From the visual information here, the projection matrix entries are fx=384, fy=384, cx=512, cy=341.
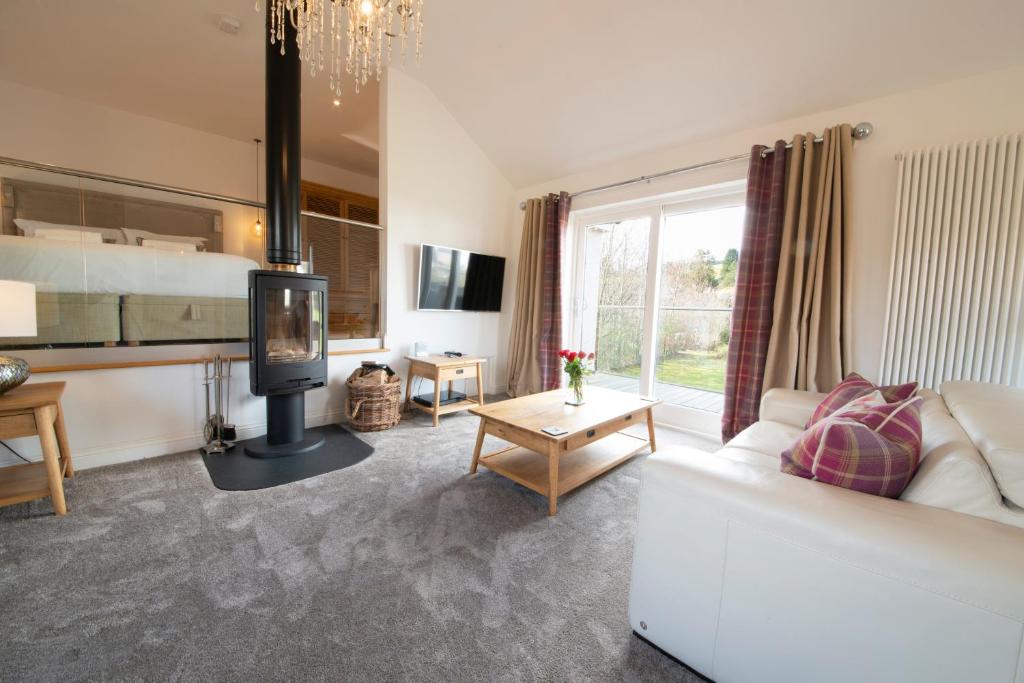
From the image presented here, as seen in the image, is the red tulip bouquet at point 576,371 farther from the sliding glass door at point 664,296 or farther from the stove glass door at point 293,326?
the stove glass door at point 293,326

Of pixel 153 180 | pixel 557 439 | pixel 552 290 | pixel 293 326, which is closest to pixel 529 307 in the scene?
pixel 552 290

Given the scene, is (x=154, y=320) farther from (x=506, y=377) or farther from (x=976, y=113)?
(x=976, y=113)

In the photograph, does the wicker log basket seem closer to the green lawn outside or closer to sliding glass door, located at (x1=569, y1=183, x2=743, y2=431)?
sliding glass door, located at (x1=569, y1=183, x2=743, y2=431)

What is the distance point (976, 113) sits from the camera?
7.12 ft

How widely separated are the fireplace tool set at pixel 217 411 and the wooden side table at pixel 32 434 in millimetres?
719

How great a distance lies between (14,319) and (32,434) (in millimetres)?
528

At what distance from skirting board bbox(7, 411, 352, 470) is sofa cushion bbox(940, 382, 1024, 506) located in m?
3.72

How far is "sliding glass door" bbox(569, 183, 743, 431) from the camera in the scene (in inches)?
128

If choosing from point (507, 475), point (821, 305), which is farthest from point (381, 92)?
point (821, 305)

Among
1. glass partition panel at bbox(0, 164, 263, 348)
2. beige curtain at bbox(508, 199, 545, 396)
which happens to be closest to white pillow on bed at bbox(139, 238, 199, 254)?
glass partition panel at bbox(0, 164, 263, 348)

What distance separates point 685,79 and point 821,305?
186 cm

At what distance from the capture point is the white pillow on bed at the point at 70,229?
224cm

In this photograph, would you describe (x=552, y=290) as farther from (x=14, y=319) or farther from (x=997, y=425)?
(x=14, y=319)

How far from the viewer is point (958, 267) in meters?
2.17
